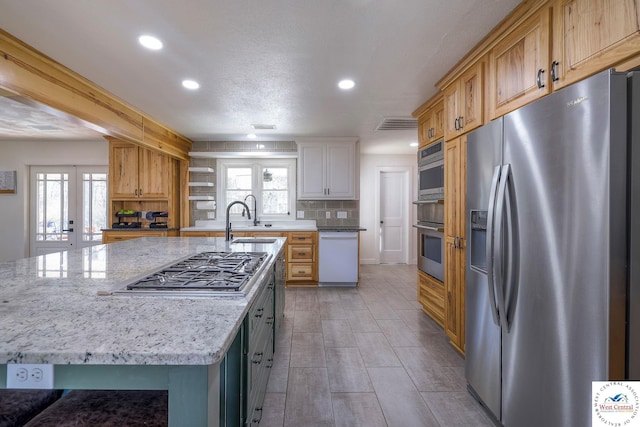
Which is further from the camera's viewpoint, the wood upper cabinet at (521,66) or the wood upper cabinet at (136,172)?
the wood upper cabinet at (136,172)

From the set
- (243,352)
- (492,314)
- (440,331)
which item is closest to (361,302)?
(440,331)

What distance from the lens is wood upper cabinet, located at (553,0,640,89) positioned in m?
1.16

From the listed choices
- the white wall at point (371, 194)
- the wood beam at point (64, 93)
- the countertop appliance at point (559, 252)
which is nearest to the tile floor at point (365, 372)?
the countertop appliance at point (559, 252)

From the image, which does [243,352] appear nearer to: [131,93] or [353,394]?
[353,394]

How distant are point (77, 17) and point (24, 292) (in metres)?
1.66

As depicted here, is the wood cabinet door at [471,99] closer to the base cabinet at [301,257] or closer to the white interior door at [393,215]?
the base cabinet at [301,257]

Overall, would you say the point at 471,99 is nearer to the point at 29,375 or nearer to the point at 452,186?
the point at 452,186

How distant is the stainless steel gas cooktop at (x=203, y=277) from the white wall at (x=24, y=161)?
16.0ft

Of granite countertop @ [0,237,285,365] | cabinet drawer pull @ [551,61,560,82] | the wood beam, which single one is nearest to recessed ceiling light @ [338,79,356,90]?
cabinet drawer pull @ [551,61,560,82]

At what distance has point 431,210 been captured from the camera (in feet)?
10.7

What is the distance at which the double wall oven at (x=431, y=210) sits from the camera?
117 inches

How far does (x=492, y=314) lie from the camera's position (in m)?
1.55

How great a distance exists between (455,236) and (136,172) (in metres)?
4.68

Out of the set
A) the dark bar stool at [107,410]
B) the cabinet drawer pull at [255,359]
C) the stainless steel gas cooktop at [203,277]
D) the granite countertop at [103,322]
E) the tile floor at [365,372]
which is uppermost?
the stainless steel gas cooktop at [203,277]
